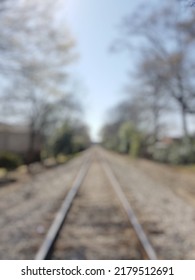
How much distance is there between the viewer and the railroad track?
469 centimetres

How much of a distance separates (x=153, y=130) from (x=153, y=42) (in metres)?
13.6

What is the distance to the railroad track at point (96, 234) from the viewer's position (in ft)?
15.4

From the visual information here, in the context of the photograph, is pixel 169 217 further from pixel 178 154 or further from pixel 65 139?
pixel 65 139

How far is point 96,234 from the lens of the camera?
19.0 ft

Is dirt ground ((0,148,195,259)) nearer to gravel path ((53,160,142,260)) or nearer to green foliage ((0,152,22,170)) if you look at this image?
gravel path ((53,160,142,260))

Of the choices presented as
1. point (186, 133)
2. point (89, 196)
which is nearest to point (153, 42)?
point (186, 133)

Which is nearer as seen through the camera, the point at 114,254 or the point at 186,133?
the point at 114,254

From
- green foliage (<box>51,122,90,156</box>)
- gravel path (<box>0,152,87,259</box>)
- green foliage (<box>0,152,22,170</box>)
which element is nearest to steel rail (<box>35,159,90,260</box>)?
gravel path (<box>0,152,87,259</box>)

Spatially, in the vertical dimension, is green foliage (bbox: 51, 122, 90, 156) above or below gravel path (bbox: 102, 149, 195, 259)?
above

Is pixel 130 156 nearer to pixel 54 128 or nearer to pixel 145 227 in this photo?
pixel 54 128

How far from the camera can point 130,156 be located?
123ft

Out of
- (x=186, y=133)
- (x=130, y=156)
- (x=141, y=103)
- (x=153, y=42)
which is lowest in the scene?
(x=130, y=156)

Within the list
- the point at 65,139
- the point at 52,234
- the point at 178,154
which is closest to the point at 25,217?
the point at 52,234

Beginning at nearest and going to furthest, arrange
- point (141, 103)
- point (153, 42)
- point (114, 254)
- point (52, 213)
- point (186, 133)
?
point (114, 254)
point (52, 213)
point (153, 42)
point (141, 103)
point (186, 133)
